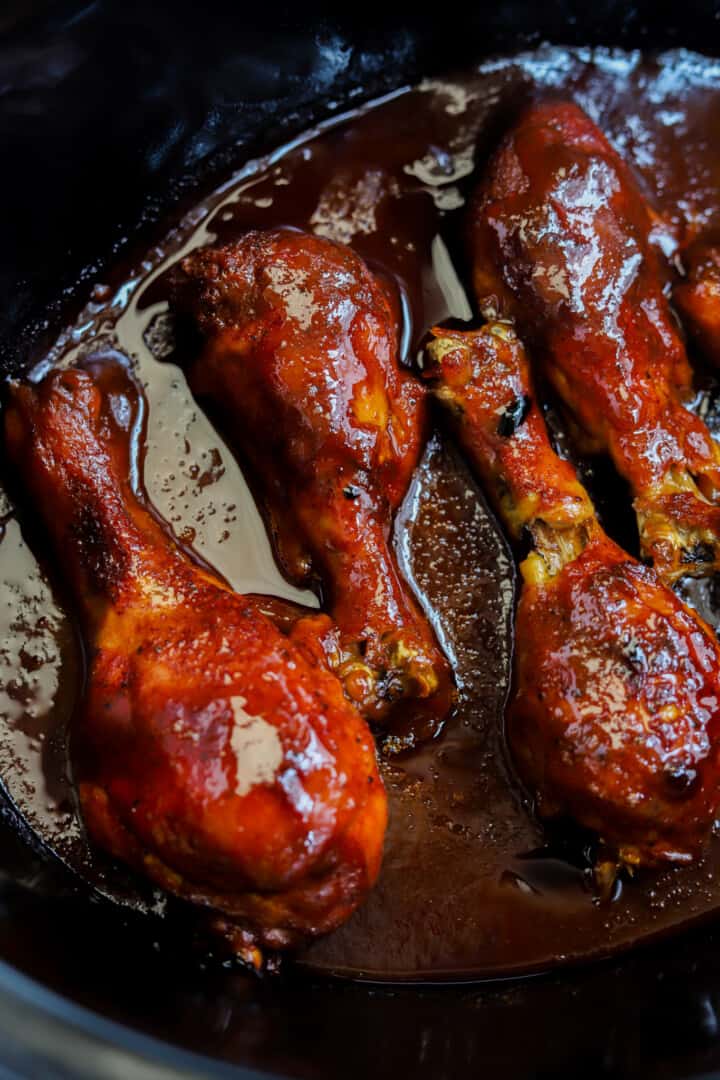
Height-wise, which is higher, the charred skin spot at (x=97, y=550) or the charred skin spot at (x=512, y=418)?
the charred skin spot at (x=97, y=550)

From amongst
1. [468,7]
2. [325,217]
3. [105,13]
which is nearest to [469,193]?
[325,217]

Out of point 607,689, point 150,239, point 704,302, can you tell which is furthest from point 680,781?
point 150,239

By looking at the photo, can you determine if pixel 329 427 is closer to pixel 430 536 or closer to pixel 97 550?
pixel 430 536

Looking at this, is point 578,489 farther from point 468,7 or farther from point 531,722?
point 468,7

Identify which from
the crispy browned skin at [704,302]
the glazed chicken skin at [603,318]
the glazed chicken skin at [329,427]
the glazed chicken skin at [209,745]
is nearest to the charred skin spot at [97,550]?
the glazed chicken skin at [209,745]

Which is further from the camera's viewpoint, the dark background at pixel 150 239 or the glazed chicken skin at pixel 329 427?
the glazed chicken skin at pixel 329 427

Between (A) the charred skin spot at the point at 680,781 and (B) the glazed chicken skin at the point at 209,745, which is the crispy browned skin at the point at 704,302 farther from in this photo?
(B) the glazed chicken skin at the point at 209,745
